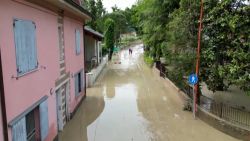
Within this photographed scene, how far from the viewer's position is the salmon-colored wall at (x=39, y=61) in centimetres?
639

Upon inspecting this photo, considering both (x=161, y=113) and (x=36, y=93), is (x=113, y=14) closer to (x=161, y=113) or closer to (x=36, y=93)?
(x=161, y=113)

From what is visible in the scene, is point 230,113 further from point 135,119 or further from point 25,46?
point 25,46

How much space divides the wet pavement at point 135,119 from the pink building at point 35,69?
110cm

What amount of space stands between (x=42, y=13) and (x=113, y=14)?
5154 centimetres

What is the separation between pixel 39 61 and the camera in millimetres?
8617

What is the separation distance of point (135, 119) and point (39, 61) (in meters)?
6.23

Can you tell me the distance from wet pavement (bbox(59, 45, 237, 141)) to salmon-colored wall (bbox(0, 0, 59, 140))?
2133 mm

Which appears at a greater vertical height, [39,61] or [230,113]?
[39,61]

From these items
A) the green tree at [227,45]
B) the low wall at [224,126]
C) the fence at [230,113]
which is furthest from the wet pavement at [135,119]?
the green tree at [227,45]

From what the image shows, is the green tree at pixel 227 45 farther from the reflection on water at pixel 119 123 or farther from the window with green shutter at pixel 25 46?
the window with green shutter at pixel 25 46

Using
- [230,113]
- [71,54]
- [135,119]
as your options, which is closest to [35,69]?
[71,54]

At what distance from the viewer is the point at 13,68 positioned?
6738 millimetres

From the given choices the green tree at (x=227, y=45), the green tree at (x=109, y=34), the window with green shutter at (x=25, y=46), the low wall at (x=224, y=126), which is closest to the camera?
the window with green shutter at (x=25, y=46)

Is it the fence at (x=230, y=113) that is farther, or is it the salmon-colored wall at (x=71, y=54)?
the salmon-colored wall at (x=71, y=54)
